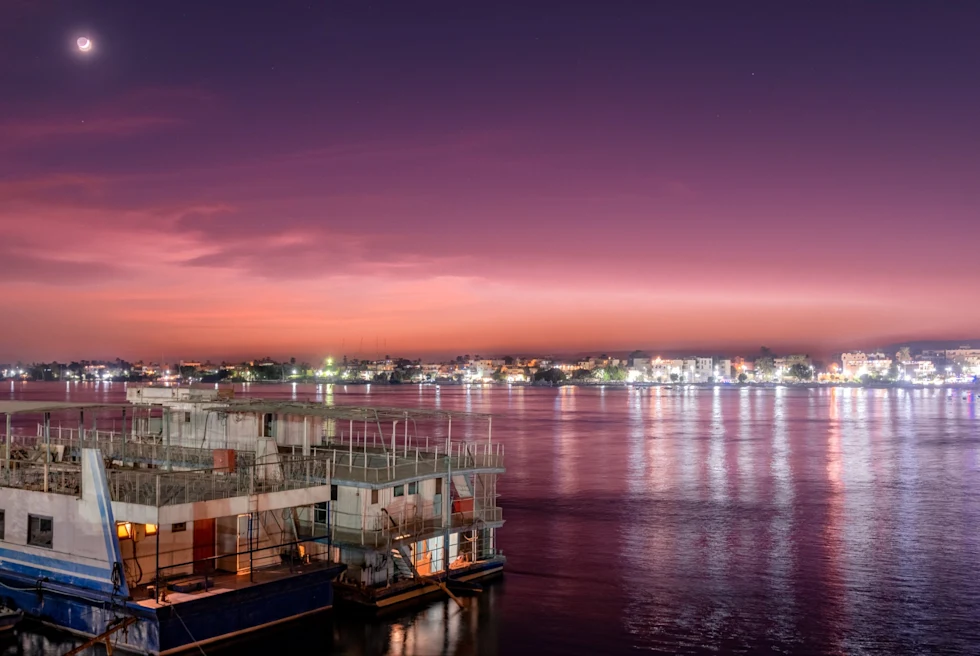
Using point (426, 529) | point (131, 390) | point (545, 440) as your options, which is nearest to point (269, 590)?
point (426, 529)

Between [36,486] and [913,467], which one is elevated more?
[36,486]

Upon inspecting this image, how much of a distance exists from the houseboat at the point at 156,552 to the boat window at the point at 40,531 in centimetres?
2

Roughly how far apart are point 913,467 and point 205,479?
52405 mm

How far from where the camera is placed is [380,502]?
71.7ft

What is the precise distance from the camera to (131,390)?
1243 inches

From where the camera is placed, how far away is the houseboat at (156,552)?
17.1 meters

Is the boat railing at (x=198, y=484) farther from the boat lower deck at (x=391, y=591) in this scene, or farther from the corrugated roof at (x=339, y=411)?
the boat lower deck at (x=391, y=591)

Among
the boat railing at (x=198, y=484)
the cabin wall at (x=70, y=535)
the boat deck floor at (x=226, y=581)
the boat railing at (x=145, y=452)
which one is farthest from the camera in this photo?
the boat railing at (x=145, y=452)

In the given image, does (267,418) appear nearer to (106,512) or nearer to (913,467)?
(106,512)

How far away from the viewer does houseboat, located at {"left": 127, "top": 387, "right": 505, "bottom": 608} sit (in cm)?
2144

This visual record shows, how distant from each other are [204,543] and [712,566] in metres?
16.9

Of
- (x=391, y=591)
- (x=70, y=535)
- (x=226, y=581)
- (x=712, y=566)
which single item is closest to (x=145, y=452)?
(x=70, y=535)

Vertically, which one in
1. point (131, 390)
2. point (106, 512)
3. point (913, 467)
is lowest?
point (913, 467)

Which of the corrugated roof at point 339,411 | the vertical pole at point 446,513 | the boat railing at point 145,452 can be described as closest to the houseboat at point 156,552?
the corrugated roof at point 339,411
